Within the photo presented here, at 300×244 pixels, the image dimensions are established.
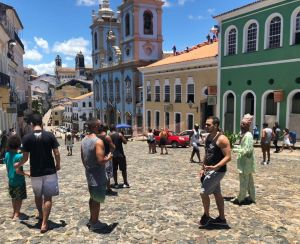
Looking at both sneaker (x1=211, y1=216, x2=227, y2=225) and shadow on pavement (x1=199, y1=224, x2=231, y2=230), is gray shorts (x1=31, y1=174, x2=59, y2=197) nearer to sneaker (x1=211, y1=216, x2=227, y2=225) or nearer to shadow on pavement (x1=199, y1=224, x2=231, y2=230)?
shadow on pavement (x1=199, y1=224, x2=231, y2=230)

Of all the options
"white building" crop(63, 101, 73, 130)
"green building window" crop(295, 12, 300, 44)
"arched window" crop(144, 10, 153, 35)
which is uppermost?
"arched window" crop(144, 10, 153, 35)

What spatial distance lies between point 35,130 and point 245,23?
59.8 feet

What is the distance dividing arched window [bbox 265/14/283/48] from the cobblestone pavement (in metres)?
11.8

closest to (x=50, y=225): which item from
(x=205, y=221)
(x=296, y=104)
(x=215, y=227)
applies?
(x=205, y=221)

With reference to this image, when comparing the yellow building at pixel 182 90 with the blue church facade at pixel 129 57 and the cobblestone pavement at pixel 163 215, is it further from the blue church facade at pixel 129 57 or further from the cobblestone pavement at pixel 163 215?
the cobblestone pavement at pixel 163 215

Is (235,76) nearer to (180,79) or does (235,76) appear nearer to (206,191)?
(180,79)

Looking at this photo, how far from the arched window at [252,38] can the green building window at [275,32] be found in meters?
Answer: 1.14

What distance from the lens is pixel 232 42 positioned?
68.9 feet

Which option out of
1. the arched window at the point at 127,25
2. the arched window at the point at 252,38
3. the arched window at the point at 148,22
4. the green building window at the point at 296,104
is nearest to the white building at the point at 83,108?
the arched window at the point at 127,25

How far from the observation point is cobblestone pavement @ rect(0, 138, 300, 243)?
15.1ft

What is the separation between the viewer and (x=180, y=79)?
27.3 meters

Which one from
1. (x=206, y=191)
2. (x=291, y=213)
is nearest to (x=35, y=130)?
(x=206, y=191)

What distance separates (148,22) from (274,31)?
21.0 meters

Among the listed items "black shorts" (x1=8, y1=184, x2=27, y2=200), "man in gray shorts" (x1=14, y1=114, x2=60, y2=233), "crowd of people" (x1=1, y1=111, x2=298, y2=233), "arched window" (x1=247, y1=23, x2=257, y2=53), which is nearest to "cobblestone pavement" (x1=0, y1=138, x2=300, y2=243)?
"crowd of people" (x1=1, y1=111, x2=298, y2=233)
